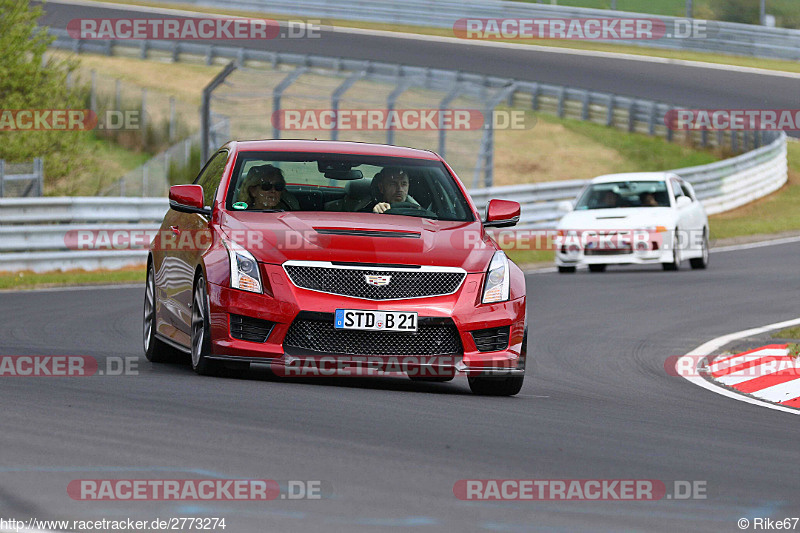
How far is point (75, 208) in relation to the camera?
21.2 m

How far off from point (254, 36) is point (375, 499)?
38416 mm

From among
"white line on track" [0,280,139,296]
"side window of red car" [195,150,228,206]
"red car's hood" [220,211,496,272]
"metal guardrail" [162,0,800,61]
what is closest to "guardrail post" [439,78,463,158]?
"white line on track" [0,280,139,296]

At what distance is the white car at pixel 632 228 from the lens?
21797mm

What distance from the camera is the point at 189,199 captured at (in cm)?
1016

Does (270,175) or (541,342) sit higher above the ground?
(270,175)

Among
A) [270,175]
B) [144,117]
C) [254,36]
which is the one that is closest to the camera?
[270,175]

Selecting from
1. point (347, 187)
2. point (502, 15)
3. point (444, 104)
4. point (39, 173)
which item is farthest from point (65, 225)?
point (502, 15)

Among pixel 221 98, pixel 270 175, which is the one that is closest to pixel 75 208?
pixel 221 98

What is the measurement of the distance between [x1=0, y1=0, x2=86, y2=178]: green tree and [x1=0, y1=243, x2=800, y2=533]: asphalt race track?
53.9 feet

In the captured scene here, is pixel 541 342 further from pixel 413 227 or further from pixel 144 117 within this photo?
pixel 144 117

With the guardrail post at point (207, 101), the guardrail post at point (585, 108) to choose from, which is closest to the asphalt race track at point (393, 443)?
the guardrail post at point (207, 101)

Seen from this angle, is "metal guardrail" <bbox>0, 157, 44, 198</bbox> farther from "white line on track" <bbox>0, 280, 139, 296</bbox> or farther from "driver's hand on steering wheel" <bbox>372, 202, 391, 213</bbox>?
"driver's hand on steering wheel" <bbox>372, 202, 391, 213</bbox>

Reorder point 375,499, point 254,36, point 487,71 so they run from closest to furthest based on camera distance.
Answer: point 375,499 → point 487,71 → point 254,36

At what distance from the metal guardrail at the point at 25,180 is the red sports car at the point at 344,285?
11.5 meters
